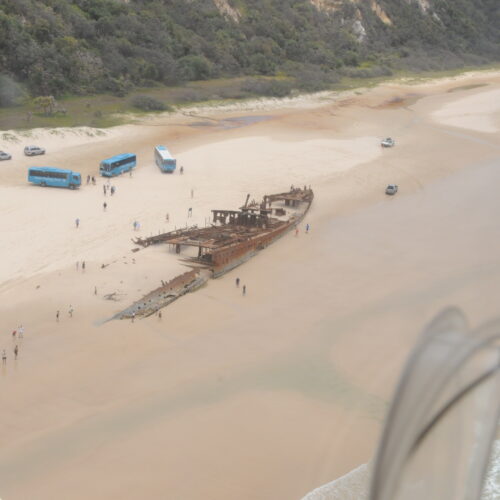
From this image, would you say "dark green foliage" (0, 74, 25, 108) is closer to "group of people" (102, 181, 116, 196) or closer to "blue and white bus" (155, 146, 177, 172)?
"blue and white bus" (155, 146, 177, 172)

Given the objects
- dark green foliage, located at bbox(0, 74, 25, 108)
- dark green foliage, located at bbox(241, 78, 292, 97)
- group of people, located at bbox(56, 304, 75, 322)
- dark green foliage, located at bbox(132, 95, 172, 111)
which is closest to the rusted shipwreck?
group of people, located at bbox(56, 304, 75, 322)

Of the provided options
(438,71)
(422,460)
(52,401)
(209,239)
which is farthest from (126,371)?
(438,71)

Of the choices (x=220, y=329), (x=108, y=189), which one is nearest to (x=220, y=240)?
(x=220, y=329)

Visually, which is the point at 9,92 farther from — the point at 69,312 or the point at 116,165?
the point at 69,312

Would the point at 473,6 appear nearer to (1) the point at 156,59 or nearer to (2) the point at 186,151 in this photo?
(1) the point at 156,59

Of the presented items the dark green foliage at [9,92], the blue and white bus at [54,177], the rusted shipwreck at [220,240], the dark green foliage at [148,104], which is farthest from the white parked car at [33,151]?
the dark green foliage at [148,104]

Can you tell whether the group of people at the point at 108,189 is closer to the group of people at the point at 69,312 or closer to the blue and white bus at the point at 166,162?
the blue and white bus at the point at 166,162
